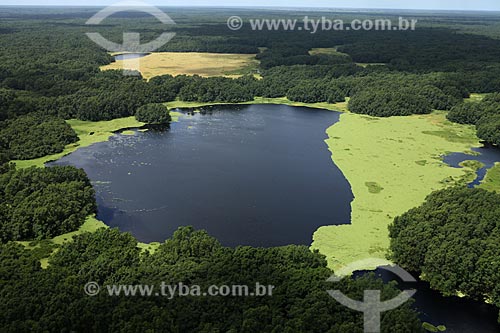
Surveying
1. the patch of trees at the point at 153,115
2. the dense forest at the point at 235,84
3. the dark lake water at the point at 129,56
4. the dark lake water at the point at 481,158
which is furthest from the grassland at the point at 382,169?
the dark lake water at the point at 129,56

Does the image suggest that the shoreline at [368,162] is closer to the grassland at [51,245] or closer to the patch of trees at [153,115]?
the grassland at [51,245]

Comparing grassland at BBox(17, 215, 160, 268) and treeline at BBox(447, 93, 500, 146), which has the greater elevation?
treeline at BBox(447, 93, 500, 146)

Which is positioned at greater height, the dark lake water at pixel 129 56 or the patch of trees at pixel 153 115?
the dark lake water at pixel 129 56

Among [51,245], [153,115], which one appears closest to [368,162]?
[153,115]

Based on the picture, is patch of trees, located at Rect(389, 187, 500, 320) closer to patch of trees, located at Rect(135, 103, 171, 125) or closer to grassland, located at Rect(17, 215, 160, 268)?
grassland, located at Rect(17, 215, 160, 268)

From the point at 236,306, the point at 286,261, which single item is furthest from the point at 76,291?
the point at 286,261

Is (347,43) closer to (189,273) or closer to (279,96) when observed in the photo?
(279,96)

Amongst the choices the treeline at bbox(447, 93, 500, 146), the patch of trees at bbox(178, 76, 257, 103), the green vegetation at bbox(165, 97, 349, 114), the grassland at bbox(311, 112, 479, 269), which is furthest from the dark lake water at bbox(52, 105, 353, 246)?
the treeline at bbox(447, 93, 500, 146)
